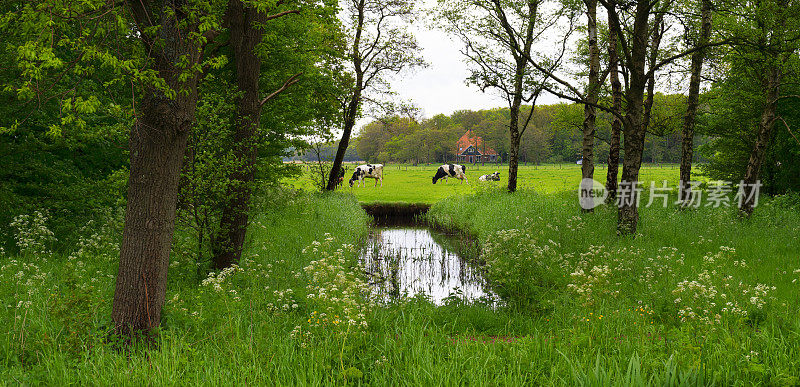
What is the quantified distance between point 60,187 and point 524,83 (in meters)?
10.6

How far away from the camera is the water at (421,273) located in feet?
30.0

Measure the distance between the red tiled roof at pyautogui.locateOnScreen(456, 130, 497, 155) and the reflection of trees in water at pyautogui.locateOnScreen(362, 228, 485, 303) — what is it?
249ft

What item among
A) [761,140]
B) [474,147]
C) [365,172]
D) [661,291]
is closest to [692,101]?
[761,140]

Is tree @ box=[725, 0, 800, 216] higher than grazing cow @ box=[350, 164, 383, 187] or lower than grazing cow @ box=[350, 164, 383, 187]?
higher

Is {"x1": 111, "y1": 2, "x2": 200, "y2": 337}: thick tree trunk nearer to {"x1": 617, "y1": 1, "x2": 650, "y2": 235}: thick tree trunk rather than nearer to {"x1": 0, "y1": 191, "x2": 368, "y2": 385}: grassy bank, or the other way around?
{"x1": 0, "y1": 191, "x2": 368, "y2": 385}: grassy bank

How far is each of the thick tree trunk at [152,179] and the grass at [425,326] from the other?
353 mm

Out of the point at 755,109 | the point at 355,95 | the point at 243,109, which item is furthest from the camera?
the point at 355,95

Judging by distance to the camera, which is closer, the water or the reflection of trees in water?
the water

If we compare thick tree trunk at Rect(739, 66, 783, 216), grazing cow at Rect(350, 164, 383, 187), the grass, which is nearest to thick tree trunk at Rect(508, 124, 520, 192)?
thick tree trunk at Rect(739, 66, 783, 216)

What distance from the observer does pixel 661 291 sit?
7047 mm

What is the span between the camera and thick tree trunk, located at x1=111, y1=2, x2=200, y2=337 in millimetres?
4582

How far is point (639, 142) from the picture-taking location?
35.3 ft

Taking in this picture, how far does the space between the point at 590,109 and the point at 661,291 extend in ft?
26.1

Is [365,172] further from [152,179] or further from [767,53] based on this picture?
[152,179]
